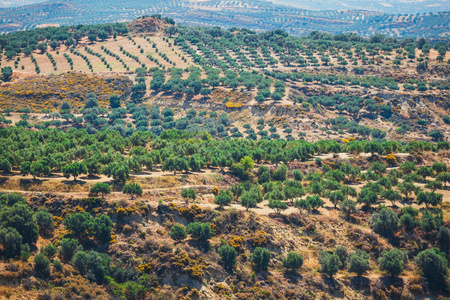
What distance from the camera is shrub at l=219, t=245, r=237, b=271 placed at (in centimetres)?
6600

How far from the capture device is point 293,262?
6625 cm

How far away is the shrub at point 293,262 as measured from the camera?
66250 mm

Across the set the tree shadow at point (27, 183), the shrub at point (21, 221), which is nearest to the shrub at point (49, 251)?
the shrub at point (21, 221)

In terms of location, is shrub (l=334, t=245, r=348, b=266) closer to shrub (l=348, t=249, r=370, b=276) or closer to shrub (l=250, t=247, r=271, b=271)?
shrub (l=348, t=249, r=370, b=276)

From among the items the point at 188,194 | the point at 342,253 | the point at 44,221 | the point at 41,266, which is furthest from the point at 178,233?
the point at 342,253

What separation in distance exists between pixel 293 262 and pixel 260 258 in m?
5.32

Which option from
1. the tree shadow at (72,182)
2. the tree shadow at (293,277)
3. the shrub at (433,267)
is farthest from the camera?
the tree shadow at (72,182)

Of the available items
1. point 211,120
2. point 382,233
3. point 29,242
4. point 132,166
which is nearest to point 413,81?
point 211,120

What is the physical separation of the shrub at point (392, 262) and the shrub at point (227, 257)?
79.5 ft

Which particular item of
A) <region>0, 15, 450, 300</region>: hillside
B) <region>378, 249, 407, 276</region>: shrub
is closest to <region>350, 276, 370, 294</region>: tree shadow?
<region>0, 15, 450, 300</region>: hillside

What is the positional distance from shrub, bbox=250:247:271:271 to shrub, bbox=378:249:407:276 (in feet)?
61.2

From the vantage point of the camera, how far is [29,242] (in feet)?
197

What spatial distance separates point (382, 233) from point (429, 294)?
1322 cm

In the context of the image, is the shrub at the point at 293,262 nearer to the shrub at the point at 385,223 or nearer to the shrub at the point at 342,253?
the shrub at the point at 342,253
